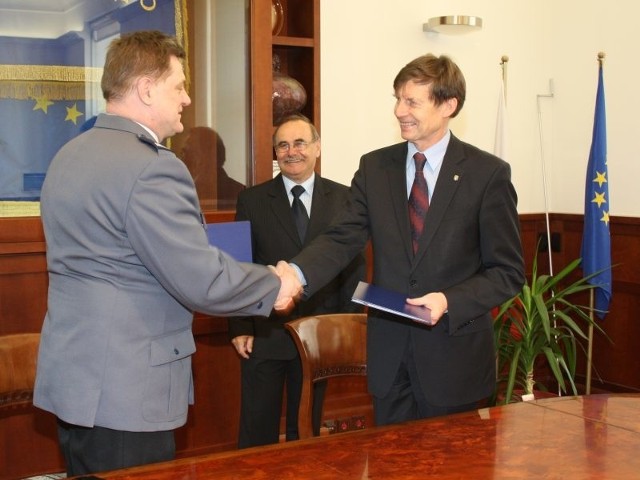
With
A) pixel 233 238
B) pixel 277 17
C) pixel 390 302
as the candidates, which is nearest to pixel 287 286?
pixel 233 238

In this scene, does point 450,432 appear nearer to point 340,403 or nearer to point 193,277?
point 193,277

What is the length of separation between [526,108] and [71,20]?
3.11 meters

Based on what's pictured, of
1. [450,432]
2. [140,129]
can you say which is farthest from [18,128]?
[450,432]

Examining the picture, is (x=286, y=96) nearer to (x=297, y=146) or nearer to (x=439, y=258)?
(x=297, y=146)

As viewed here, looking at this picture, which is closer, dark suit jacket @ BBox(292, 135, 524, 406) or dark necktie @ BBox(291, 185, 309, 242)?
dark suit jacket @ BBox(292, 135, 524, 406)

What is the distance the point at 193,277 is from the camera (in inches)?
78.5

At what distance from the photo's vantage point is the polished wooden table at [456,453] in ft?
5.13

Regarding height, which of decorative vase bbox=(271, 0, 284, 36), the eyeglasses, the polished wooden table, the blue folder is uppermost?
decorative vase bbox=(271, 0, 284, 36)

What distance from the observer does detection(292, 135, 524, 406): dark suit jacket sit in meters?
2.46

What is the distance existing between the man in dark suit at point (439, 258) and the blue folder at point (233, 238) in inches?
16.7

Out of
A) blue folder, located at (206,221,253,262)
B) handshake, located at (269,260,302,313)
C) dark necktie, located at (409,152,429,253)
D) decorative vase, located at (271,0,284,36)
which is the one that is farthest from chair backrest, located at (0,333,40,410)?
decorative vase, located at (271,0,284,36)

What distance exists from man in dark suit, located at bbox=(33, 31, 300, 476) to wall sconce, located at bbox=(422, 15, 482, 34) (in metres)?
2.93

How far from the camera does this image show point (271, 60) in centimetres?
390

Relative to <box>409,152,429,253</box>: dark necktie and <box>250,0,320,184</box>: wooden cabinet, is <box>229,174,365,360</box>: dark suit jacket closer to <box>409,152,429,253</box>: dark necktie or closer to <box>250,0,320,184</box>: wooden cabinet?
<box>250,0,320,184</box>: wooden cabinet
